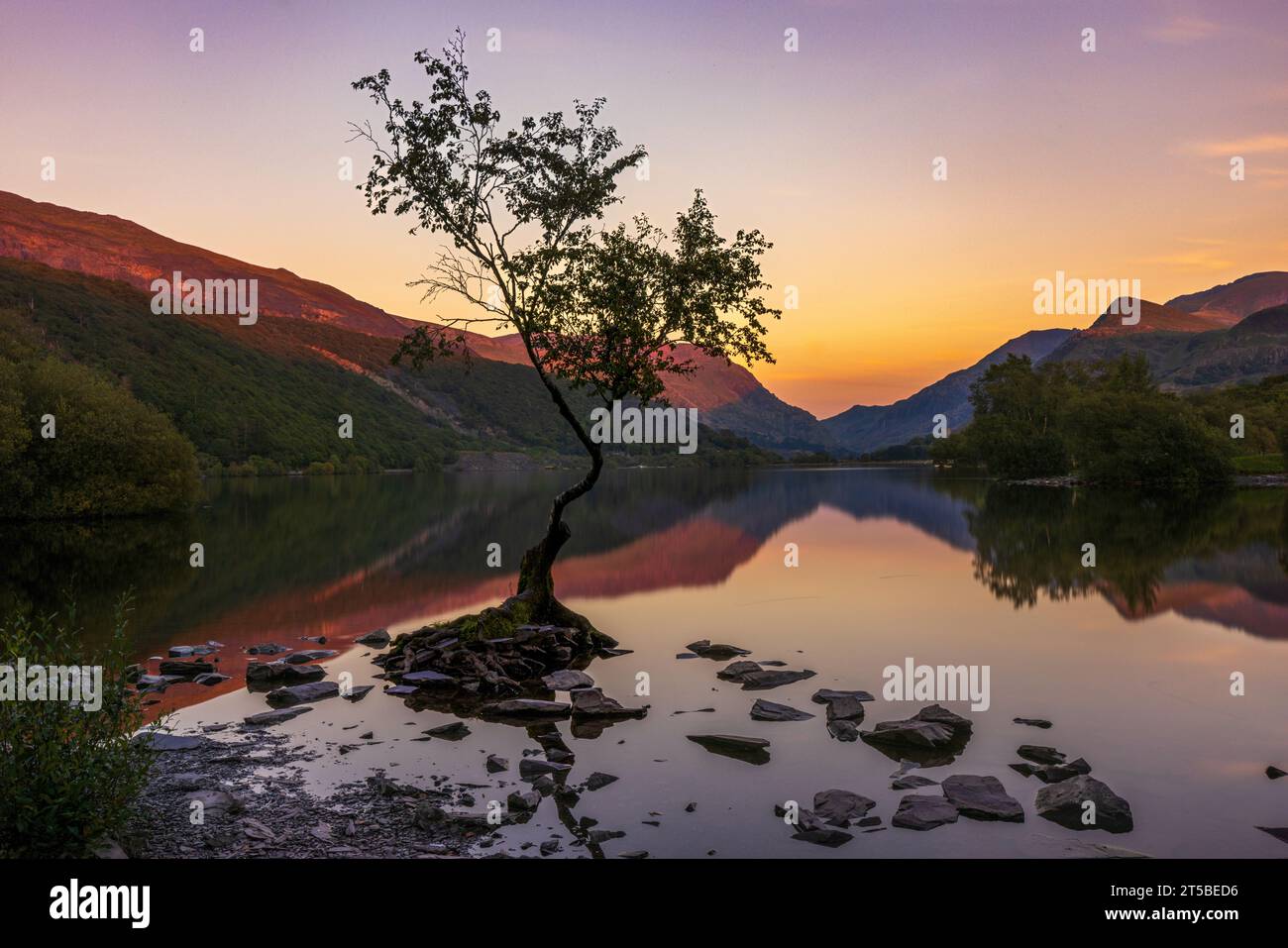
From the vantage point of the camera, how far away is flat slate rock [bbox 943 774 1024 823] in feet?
39.9

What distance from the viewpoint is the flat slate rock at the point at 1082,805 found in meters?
11.8

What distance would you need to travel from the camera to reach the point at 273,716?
17406 millimetres

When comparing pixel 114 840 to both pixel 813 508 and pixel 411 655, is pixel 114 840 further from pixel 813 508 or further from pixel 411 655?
pixel 813 508

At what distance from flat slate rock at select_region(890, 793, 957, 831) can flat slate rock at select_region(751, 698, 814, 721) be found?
4831 millimetres

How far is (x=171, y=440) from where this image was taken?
76000 millimetres

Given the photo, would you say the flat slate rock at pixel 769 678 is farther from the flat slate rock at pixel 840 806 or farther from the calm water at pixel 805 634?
the flat slate rock at pixel 840 806

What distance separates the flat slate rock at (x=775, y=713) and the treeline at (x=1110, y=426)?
120031 millimetres

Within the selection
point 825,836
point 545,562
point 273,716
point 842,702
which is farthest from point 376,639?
point 825,836

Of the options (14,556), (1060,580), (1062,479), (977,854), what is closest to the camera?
(977,854)

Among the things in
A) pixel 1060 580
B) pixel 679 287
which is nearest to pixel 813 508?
pixel 1060 580

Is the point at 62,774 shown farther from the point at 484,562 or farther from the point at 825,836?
the point at 484,562

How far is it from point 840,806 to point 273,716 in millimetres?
12106

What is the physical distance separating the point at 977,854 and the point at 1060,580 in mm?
30580

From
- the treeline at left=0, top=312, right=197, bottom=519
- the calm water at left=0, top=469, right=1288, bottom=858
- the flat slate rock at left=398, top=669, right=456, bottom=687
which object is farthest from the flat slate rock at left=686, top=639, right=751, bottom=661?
the treeline at left=0, top=312, right=197, bottom=519
